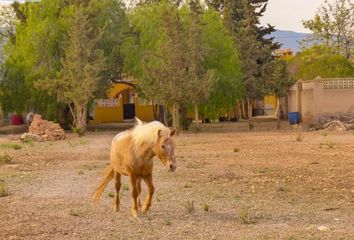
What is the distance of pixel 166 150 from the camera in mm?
8727

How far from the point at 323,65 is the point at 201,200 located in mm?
45943

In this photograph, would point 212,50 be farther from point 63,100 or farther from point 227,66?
point 63,100

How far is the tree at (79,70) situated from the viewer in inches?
1398

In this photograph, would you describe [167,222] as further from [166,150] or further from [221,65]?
[221,65]

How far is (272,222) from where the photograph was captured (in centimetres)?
873

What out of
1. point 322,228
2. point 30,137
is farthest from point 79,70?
point 322,228

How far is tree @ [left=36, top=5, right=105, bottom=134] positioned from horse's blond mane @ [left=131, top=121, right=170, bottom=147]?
85.5ft

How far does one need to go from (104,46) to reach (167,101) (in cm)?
788

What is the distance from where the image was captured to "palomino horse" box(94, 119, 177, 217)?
878cm

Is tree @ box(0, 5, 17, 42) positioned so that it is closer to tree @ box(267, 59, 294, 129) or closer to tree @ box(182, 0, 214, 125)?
tree @ box(267, 59, 294, 129)

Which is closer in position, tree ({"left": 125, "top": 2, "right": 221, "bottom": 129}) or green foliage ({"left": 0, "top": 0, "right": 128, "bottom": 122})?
tree ({"left": 125, "top": 2, "right": 221, "bottom": 129})

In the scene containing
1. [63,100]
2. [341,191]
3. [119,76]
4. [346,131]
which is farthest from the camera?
[119,76]

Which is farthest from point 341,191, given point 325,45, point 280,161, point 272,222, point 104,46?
point 325,45

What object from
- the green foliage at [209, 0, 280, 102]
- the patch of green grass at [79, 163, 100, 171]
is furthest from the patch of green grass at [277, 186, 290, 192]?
the green foliage at [209, 0, 280, 102]
